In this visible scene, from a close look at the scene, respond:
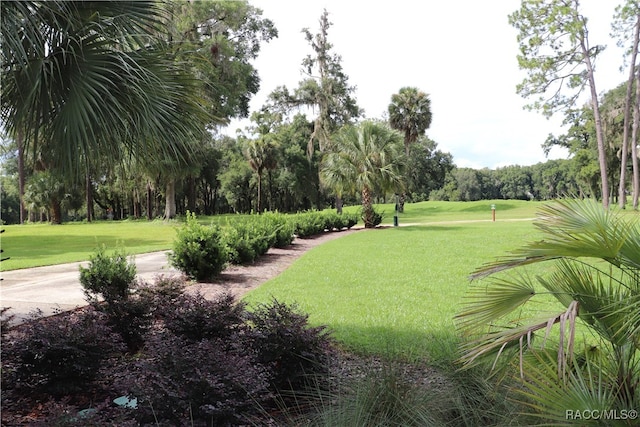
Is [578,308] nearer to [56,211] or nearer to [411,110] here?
[411,110]

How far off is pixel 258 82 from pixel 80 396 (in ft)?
107

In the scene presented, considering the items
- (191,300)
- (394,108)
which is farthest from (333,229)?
(191,300)

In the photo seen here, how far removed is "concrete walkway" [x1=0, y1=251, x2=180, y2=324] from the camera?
6.44 metres

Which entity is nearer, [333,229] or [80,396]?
[80,396]

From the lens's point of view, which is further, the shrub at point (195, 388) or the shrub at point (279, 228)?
the shrub at point (279, 228)

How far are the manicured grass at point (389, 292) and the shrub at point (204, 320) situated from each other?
567 millimetres

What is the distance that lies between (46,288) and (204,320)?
19.1ft

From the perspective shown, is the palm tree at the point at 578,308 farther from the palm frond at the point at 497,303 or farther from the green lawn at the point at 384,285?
the green lawn at the point at 384,285

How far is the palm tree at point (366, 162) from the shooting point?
22016mm

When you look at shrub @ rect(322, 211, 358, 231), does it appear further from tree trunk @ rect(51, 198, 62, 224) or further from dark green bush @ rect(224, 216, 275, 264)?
tree trunk @ rect(51, 198, 62, 224)

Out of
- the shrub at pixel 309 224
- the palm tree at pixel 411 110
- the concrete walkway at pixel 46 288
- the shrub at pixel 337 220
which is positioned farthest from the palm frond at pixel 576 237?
the palm tree at pixel 411 110

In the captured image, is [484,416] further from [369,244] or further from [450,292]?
[369,244]

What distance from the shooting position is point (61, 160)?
3.27m

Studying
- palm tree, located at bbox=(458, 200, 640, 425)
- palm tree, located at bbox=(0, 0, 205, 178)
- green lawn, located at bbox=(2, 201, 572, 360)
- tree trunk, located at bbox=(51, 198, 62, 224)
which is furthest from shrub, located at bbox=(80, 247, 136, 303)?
tree trunk, located at bbox=(51, 198, 62, 224)
